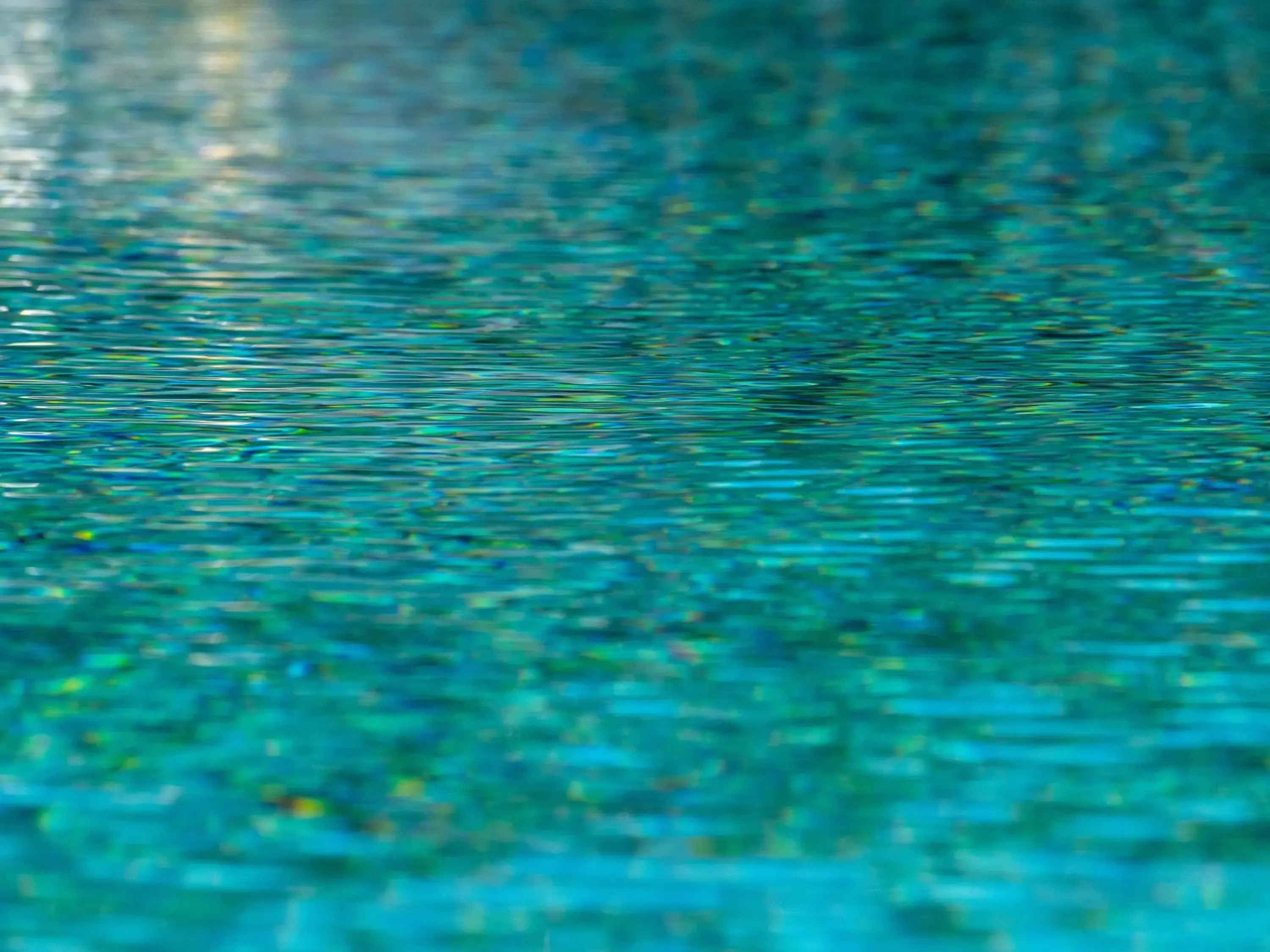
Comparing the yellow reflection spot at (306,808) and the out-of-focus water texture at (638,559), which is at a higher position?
the yellow reflection spot at (306,808)

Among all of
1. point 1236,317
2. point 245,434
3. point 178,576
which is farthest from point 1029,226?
point 178,576

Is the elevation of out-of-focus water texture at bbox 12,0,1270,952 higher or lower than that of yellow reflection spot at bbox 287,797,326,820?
lower

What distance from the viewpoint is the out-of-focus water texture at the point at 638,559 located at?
20.2 feet

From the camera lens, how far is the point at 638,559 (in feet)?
29.1

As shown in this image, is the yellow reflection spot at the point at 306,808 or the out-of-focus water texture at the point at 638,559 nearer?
the out-of-focus water texture at the point at 638,559

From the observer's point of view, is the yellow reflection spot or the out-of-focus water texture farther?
the yellow reflection spot

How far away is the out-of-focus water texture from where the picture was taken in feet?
20.2

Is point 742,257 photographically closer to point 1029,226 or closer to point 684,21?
point 1029,226

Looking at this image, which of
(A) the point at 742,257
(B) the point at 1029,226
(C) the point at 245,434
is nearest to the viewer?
(C) the point at 245,434

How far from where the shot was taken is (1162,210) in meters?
17.5

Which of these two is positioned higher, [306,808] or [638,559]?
[306,808]

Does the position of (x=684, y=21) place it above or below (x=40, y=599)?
below

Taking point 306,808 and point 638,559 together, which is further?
point 638,559

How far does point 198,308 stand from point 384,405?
2.99 meters
